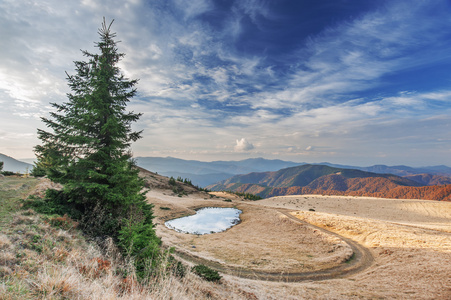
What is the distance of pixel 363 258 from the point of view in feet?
40.6

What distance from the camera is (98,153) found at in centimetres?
945

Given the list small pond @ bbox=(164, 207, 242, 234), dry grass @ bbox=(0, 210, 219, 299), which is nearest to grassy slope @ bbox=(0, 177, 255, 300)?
dry grass @ bbox=(0, 210, 219, 299)

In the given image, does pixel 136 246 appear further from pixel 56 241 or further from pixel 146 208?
pixel 146 208

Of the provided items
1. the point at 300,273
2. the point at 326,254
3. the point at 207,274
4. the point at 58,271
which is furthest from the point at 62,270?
the point at 326,254

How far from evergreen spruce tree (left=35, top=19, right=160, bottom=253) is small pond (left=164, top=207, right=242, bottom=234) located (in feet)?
35.5

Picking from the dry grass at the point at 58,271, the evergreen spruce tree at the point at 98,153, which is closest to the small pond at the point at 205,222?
the evergreen spruce tree at the point at 98,153

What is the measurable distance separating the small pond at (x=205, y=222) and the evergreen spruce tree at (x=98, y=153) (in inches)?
426

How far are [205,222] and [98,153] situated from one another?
54.2ft

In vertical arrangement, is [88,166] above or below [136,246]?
above

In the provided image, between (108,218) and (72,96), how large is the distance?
24.5ft

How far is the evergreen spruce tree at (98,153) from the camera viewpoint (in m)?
8.57

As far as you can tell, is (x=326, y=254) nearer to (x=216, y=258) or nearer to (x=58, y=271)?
(x=216, y=258)

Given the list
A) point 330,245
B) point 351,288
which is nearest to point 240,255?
point 351,288

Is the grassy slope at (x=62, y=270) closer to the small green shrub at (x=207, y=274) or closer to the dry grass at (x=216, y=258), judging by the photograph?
the dry grass at (x=216, y=258)
